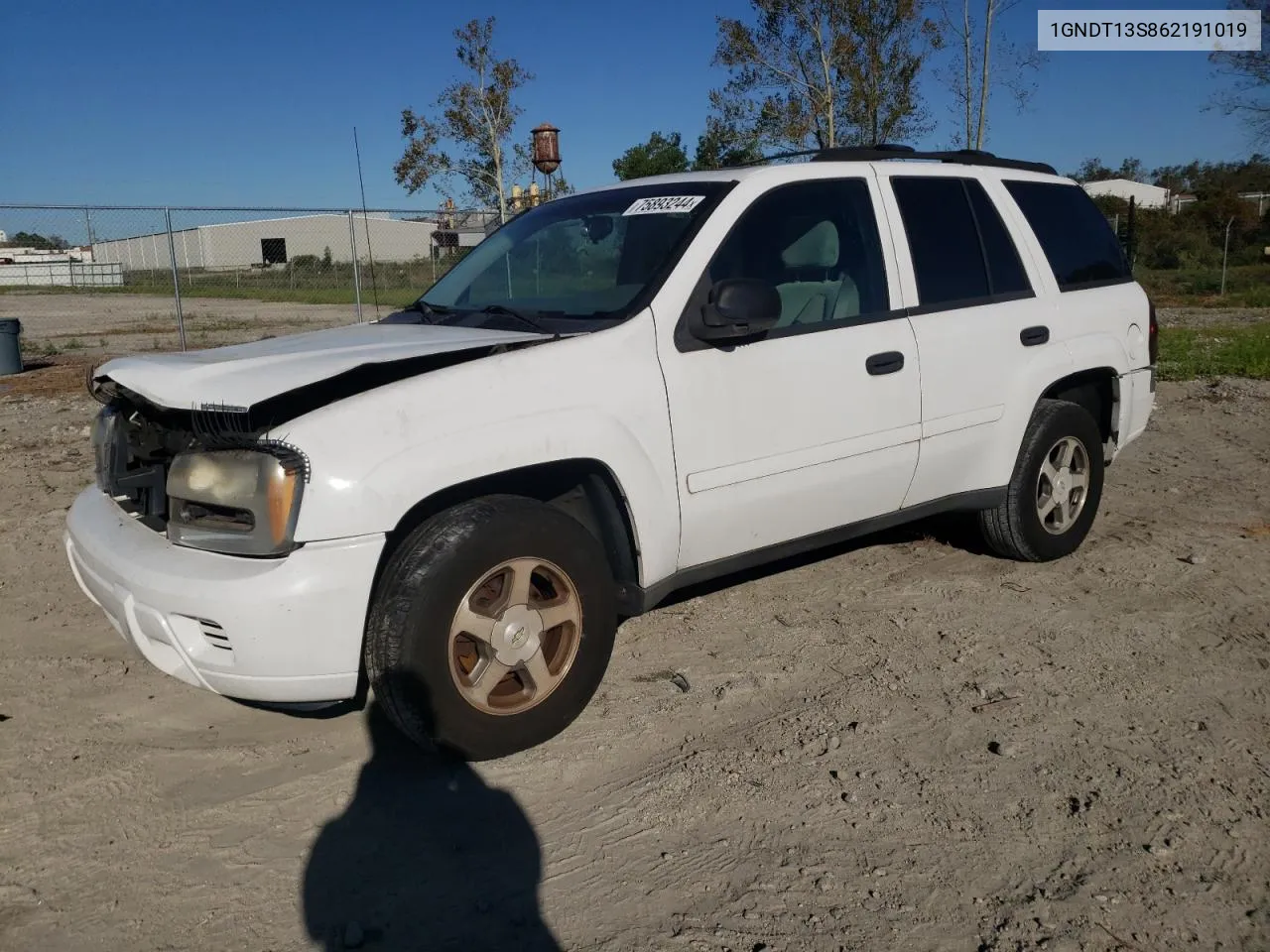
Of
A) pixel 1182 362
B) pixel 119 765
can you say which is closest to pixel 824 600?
pixel 119 765

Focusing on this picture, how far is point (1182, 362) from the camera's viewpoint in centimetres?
1161

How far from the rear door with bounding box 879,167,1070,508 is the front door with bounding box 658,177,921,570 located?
129 mm

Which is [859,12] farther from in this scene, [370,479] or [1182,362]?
[370,479]

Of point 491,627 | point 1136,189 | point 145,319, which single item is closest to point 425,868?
point 491,627

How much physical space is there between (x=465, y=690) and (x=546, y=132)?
20711 mm

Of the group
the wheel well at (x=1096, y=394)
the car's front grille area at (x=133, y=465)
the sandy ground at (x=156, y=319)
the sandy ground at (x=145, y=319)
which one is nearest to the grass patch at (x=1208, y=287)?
the sandy ground at (x=156, y=319)

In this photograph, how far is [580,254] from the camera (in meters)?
4.18

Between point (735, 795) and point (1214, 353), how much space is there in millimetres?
11596

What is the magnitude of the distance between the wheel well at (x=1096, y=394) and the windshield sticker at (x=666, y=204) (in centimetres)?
210

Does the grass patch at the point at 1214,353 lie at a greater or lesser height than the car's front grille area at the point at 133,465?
lesser

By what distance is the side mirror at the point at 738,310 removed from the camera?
3.46m

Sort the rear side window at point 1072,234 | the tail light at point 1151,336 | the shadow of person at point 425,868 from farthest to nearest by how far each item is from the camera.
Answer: the tail light at point 1151,336, the rear side window at point 1072,234, the shadow of person at point 425,868

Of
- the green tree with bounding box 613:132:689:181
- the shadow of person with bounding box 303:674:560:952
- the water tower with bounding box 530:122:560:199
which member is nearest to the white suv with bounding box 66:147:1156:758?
the shadow of person with bounding box 303:674:560:952

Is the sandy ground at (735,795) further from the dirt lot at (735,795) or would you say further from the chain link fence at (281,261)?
the chain link fence at (281,261)
